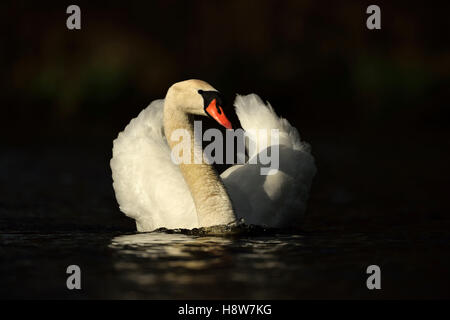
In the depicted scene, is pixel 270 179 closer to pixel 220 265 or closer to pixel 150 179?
pixel 150 179

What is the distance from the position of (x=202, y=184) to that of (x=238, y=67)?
46.0ft

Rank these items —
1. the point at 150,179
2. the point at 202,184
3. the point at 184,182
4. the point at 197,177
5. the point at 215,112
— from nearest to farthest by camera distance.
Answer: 1. the point at 215,112
2. the point at 202,184
3. the point at 197,177
4. the point at 184,182
5. the point at 150,179

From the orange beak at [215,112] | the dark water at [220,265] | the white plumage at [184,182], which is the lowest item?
the dark water at [220,265]

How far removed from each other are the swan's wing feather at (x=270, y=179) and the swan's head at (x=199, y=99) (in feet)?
3.30

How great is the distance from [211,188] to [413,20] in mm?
15843

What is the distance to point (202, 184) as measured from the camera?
31.4 ft

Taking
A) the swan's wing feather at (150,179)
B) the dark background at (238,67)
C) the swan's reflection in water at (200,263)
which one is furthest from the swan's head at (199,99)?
the dark background at (238,67)

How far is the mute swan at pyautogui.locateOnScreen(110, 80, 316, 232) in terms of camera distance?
9.46 metres

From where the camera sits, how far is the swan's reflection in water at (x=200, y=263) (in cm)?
737

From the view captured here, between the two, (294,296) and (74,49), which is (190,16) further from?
(294,296)

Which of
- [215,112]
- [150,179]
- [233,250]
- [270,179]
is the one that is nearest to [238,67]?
[150,179]

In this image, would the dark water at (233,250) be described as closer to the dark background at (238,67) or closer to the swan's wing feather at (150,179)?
the swan's wing feather at (150,179)
